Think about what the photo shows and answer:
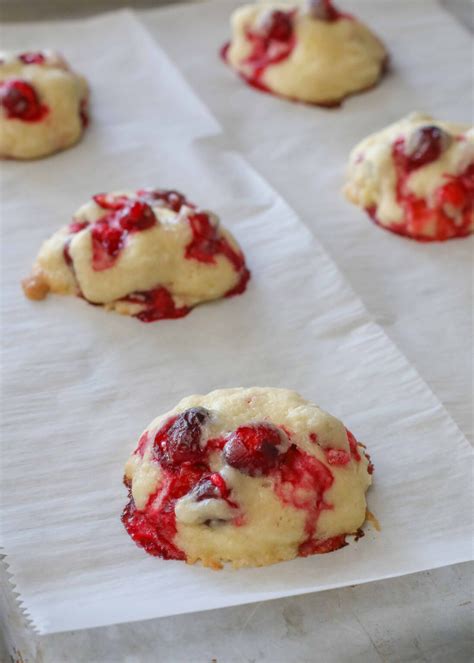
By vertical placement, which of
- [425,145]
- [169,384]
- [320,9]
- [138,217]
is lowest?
[169,384]

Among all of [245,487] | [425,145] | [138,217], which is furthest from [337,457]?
[425,145]

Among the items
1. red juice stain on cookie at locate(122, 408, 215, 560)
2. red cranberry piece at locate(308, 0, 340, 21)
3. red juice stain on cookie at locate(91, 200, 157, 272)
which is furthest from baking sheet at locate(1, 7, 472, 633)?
red cranberry piece at locate(308, 0, 340, 21)

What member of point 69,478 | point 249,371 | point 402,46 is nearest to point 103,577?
point 69,478

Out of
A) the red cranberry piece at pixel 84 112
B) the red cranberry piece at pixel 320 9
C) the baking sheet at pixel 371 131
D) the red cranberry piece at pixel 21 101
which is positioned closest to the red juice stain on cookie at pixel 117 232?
the baking sheet at pixel 371 131

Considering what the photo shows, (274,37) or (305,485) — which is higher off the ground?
(274,37)

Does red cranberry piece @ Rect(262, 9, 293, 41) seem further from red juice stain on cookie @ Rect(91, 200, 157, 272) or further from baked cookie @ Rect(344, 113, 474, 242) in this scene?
red juice stain on cookie @ Rect(91, 200, 157, 272)

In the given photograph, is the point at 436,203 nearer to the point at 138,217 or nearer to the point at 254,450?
the point at 138,217

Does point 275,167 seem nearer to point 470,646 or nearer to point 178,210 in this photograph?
point 178,210
